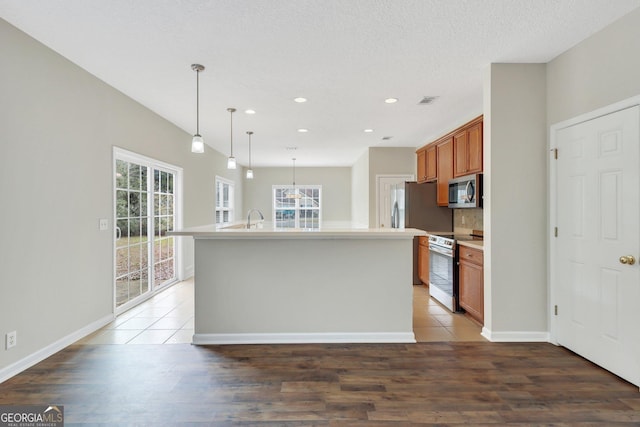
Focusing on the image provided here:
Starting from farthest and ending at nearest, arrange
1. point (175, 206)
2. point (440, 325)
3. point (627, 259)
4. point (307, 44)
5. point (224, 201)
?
1. point (224, 201)
2. point (175, 206)
3. point (440, 325)
4. point (307, 44)
5. point (627, 259)

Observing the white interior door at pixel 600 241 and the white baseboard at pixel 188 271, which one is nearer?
the white interior door at pixel 600 241

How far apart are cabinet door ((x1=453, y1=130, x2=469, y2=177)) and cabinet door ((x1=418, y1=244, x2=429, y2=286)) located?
1254 mm

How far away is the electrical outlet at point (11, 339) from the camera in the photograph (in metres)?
2.31

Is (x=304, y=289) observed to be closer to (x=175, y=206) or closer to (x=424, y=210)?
(x=424, y=210)

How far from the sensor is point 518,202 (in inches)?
115

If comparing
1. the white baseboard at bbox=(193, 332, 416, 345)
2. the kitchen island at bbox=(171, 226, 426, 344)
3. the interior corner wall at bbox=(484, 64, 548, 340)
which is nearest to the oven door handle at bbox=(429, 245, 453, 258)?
the interior corner wall at bbox=(484, 64, 548, 340)

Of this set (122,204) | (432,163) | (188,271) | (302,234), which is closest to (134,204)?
(122,204)

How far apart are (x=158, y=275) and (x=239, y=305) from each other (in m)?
2.42

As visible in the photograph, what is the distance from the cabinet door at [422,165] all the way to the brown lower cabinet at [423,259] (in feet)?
3.62

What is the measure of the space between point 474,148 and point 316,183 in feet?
19.6

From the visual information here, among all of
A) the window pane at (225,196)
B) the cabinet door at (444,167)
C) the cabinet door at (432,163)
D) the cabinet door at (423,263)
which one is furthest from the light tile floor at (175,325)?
the window pane at (225,196)

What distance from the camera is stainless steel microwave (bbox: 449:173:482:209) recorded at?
362 centimetres

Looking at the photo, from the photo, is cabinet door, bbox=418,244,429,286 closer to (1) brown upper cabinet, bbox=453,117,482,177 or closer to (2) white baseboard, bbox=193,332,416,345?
(1) brown upper cabinet, bbox=453,117,482,177

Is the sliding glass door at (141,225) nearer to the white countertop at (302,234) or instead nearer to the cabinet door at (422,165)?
the white countertop at (302,234)
